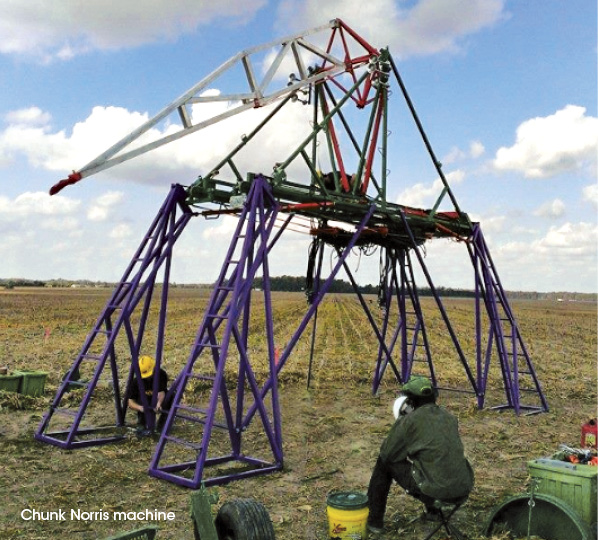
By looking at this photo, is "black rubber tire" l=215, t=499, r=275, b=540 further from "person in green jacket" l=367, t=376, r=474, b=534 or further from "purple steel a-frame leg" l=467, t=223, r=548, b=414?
"purple steel a-frame leg" l=467, t=223, r=548, b=414

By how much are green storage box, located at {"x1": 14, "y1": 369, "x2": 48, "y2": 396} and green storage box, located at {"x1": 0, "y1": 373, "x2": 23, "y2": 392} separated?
0.08m

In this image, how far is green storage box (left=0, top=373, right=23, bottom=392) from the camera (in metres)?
14.2

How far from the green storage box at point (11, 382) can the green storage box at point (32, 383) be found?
78 millimetres

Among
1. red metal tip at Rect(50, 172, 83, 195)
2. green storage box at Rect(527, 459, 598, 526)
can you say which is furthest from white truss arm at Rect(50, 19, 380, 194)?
green storage box at Rect(527, 459, 598, 526)

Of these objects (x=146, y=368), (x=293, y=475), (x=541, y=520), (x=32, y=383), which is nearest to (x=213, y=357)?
(x=146, y=368)

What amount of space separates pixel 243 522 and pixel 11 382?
1001 centimetres

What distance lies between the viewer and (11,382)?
1432cm

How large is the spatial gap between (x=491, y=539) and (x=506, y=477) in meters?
3.42

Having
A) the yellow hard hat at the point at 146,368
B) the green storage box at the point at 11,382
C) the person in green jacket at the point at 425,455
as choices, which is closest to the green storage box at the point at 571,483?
the person in green jacket at the point at 425,455

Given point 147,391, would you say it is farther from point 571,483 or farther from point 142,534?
point 571,483

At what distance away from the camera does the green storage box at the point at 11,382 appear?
1424cm

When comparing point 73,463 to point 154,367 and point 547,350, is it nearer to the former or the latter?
point 154,367

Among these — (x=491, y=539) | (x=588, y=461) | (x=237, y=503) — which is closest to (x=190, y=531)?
(x=237, y=503)

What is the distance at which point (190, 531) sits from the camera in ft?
24.6
